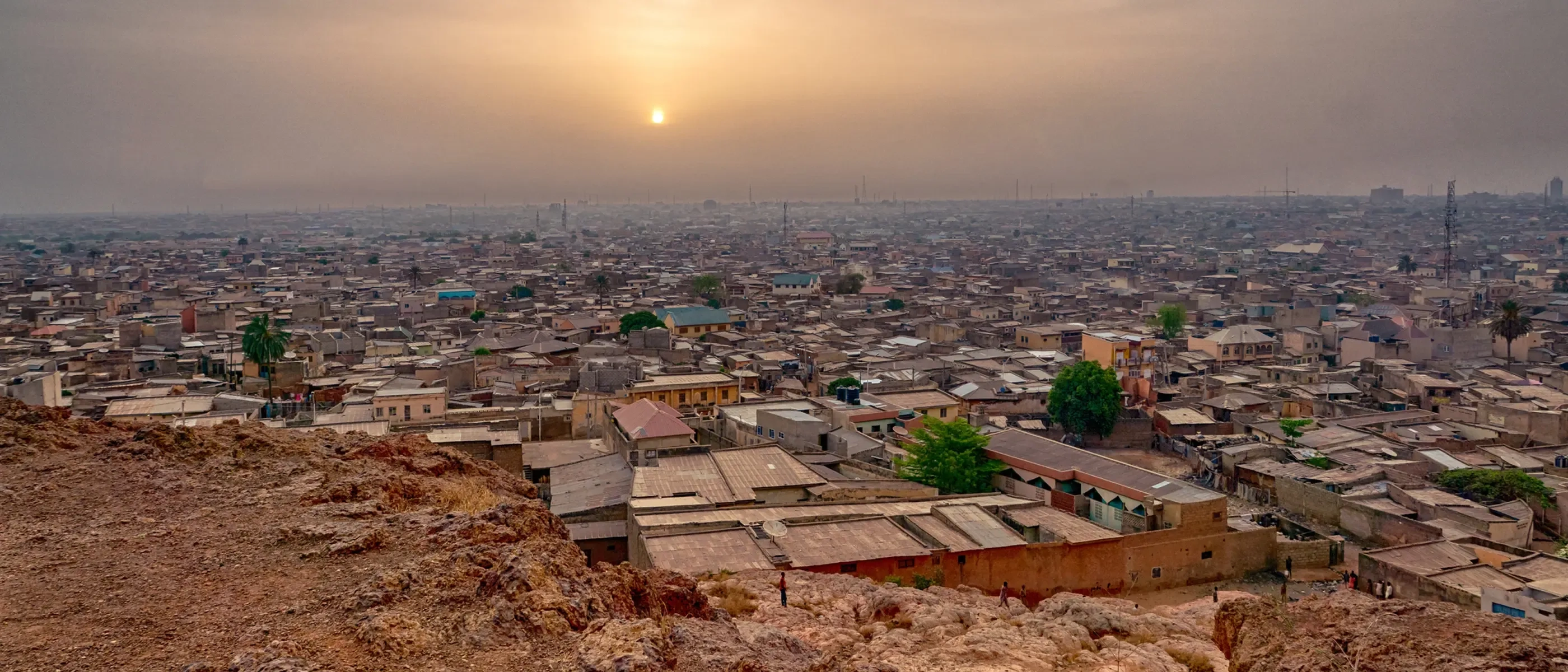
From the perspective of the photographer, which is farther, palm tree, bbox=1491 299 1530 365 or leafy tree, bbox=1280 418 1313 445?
palm tree, bbox=1491 299 1530 365

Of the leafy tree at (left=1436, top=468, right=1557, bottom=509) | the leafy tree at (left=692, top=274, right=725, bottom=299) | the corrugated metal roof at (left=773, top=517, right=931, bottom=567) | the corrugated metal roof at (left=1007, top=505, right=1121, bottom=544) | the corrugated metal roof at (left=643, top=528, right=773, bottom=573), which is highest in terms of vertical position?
the leafy tree at (left=692, top=274, right=725, bottom=299)

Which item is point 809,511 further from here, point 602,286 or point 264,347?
point 602,286

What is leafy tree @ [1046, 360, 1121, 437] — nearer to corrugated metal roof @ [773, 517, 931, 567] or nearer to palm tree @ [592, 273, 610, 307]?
corrugated metal roof @ [773, 517, 931, 567]

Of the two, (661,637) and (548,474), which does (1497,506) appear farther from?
(661,637)

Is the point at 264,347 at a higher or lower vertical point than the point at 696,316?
higher

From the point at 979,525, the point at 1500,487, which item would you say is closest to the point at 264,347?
the point at 979,525

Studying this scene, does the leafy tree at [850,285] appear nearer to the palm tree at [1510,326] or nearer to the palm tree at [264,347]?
the palm tree at [1510,326]

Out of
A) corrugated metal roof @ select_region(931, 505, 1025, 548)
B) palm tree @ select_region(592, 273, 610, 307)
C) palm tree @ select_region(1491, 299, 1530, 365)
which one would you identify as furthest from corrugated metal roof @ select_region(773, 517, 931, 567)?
palm tree @ select_region(592, 273, 610, 307)

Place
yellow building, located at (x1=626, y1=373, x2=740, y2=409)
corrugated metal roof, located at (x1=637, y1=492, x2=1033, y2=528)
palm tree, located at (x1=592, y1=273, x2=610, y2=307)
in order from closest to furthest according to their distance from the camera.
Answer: corrugated metal roof, located at (x1=637, y1=492, x2=1033, y2=528), yellow building, located at (x1=626, y1=373, x2=740, y2=409), palm tree, located at (x1=592, y1=273, x2=610, y2=307)
